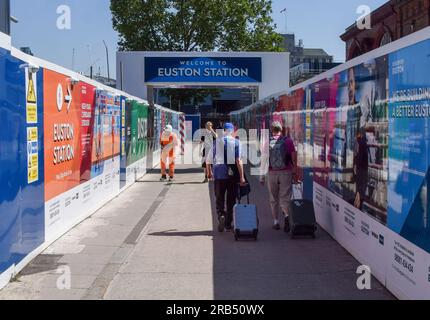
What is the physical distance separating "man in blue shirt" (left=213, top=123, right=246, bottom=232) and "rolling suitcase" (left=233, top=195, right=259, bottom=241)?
2.02ft

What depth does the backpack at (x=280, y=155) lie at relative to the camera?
1005 cm

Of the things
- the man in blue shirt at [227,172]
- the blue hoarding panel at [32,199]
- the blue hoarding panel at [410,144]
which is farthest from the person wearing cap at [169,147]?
the blue hoarding panel at [410,144]

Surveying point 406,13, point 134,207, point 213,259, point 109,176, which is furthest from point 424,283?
point 406,13

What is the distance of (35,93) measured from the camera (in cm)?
791

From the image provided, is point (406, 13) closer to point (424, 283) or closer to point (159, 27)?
point (159, 27)

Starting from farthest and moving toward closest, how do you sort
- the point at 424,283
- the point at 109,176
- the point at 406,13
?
the point at 406,13, the point at 109,176, the point at 424,283

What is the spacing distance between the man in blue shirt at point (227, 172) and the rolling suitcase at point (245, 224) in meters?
0.61

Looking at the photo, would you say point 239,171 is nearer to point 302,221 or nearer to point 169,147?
point 302,221

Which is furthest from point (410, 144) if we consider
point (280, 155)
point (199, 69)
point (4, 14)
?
point (199, 69)

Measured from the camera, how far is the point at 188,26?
168 feet

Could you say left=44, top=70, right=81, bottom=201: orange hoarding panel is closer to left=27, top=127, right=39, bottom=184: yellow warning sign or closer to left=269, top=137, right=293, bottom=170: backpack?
left=27, top=127, right=39, bottom=184: yellow warning sign

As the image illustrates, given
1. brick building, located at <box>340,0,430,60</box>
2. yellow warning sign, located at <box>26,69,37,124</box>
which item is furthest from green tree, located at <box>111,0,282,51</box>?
yellow warning sign, located at <box>26,69,37,124</box>

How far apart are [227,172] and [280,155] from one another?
0.91 m
